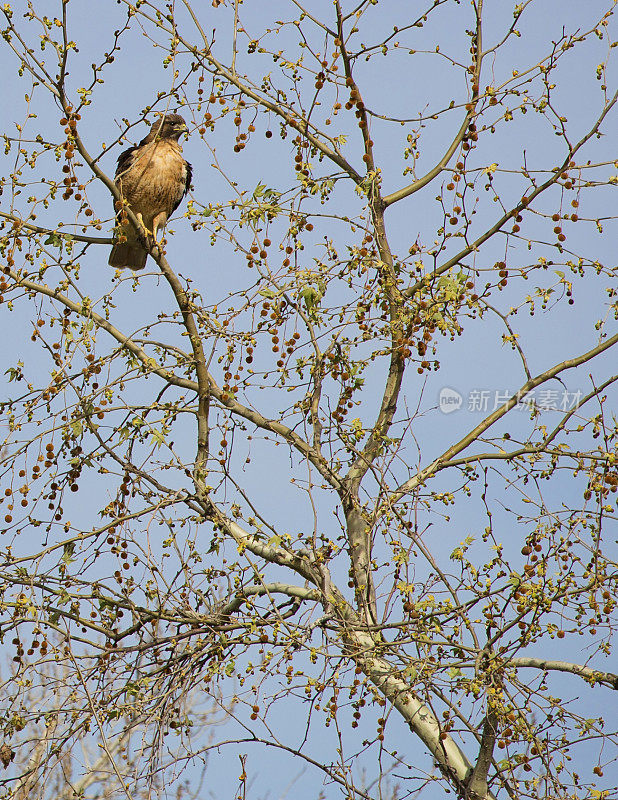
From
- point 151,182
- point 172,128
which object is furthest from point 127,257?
point 172,128

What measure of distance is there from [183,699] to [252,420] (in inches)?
78.3

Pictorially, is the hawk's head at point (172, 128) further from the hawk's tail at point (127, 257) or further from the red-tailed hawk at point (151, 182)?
the hawk's tail at point (127, 257)

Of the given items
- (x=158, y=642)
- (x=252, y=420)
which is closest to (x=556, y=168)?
(x=252, y=420)

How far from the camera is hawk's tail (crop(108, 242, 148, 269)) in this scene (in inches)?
314

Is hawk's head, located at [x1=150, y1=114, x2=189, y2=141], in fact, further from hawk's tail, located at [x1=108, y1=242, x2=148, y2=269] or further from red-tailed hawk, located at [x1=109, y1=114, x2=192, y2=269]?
hawk's tail, located at [x1=108, y1=242, x2=148, y2=269]

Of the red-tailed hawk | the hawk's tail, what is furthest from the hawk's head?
the hawk's tail

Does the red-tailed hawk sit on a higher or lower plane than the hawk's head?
lower

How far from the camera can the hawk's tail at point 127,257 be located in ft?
26.1

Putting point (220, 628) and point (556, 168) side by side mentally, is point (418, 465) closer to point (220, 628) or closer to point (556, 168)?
point (220, 628)

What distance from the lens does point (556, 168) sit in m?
6.15

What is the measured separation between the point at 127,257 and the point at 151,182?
→ 72cm

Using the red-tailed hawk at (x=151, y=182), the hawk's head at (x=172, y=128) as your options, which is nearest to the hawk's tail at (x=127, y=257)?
the red-tailed hawk at (x=151, y=182)

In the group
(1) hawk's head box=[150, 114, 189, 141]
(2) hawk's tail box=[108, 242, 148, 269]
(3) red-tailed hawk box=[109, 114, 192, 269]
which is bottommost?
(2) hawk's tail box=[108, 242, 148, 269]

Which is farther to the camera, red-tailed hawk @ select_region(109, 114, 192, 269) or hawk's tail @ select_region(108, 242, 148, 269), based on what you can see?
hawk's tail @ select_region(108, 242, 148, 269)
